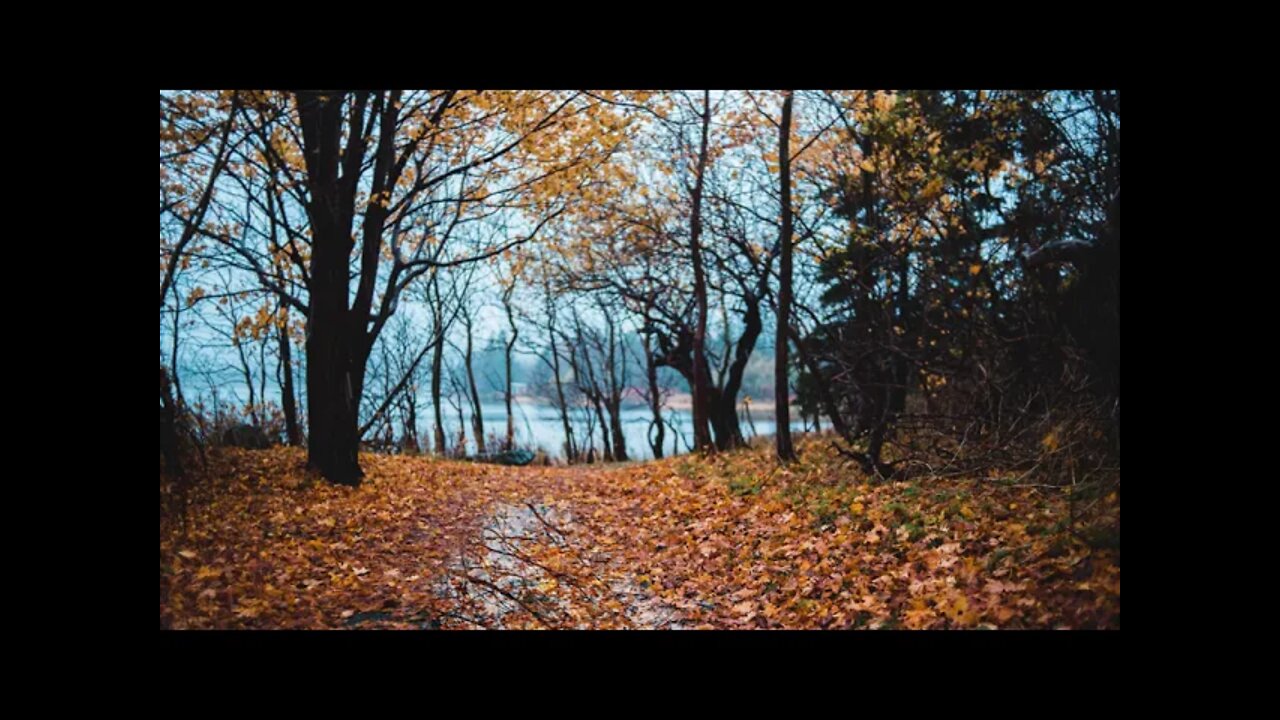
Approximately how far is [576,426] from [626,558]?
5.76 meters

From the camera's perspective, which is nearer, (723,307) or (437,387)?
(437,387)

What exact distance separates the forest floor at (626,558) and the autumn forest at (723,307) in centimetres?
2

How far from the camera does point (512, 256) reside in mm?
5281

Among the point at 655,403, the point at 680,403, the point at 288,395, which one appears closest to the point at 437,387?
the point at 288,395

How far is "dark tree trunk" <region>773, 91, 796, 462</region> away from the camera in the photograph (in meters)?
4.80

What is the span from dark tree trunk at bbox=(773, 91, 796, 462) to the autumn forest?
0.07 feet

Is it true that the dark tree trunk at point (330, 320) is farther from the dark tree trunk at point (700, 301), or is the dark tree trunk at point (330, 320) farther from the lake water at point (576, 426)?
the dark tree trunk at point (700, 301)

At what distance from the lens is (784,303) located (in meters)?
4.99

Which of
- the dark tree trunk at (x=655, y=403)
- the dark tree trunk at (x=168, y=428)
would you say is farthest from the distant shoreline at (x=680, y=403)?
the dark tree trunk at (x=168, y=428)

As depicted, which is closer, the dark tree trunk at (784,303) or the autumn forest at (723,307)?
the autumn forest at (723,307)

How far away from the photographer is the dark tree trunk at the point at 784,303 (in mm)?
4801

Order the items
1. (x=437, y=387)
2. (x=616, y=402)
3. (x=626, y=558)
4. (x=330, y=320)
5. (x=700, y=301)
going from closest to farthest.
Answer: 1. (x=626, y=558)
2. (x=330, y=320)
3. (x=437, y=387)
4. (x=700, y=301)
5. (x=616, y=402)

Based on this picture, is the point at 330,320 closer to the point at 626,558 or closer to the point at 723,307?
the point at 626,558

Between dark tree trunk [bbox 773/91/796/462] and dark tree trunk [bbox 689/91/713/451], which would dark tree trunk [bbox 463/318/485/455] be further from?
dark tree trunk [bbox 773/91/796/462]
